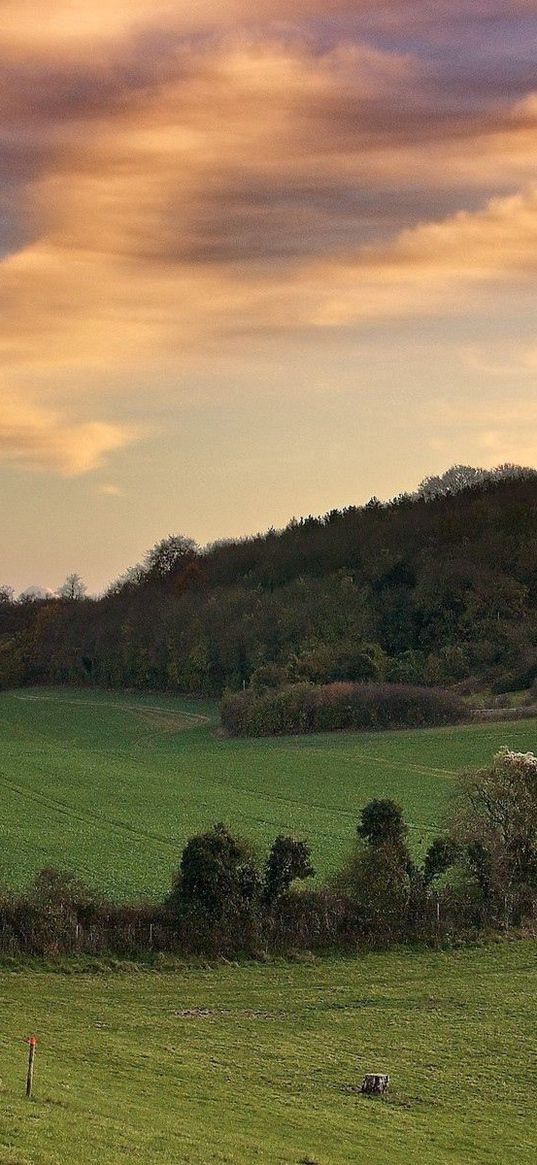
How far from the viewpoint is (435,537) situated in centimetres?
16312

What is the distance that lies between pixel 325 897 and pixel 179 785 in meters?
40.9

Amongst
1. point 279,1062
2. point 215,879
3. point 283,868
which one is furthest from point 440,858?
point 279,1062

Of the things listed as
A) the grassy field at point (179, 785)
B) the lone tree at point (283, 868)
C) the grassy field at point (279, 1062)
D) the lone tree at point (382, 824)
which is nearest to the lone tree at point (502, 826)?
the lone tree at point (382, 824)

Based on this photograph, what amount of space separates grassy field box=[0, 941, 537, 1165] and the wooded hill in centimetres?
8387

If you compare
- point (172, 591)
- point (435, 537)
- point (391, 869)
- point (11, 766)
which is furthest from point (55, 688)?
point (391, 869)

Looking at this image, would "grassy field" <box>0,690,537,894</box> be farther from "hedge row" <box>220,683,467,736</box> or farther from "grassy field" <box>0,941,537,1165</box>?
"grassy field" <box>0,941,537,1165</box>

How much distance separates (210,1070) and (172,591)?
155 m

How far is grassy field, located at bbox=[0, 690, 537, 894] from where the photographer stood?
61.3 meters

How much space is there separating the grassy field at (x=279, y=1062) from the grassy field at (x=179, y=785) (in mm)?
12808

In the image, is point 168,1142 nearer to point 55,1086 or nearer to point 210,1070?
point 55,1086

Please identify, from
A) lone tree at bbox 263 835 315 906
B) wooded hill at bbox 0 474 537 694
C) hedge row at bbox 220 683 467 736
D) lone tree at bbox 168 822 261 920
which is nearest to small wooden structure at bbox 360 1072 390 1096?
lone tree at bbox 168 822 261 920

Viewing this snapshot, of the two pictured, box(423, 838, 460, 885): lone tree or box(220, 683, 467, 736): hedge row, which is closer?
box(423, 838, 460, 885): lone tree

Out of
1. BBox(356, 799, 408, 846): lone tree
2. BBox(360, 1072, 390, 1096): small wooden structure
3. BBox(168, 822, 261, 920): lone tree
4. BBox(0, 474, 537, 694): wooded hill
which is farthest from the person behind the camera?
BBox(0, 474, 537, 694): wooded hill

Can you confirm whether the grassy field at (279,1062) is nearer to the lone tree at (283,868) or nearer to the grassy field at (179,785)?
the lone tree at (283,868)
